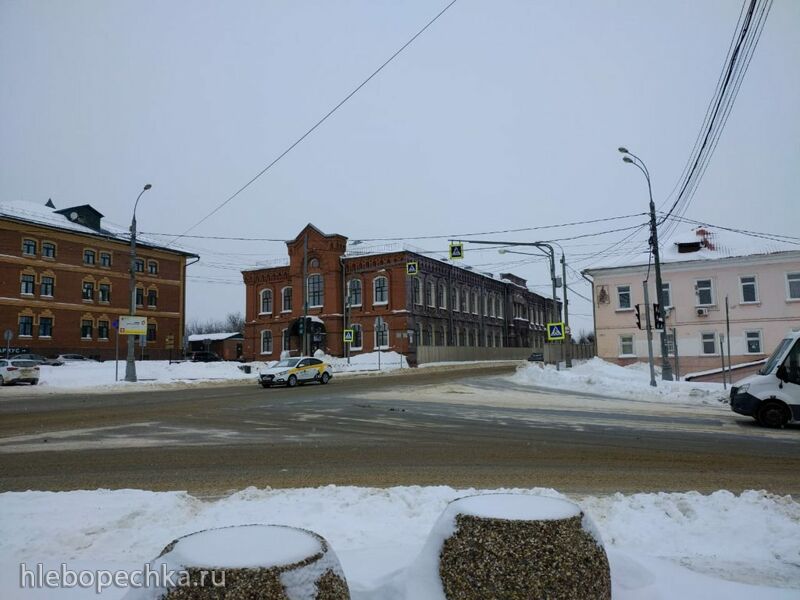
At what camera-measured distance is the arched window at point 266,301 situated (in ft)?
199

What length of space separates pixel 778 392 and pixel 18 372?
34488mm

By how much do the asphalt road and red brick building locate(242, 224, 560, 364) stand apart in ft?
114

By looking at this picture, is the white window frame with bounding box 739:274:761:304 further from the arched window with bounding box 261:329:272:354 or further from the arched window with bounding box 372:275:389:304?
the arched window with bounding box 261:329:272:354

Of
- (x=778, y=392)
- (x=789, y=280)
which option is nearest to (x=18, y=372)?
(x=778, y=392)

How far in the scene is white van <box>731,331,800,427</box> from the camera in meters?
12.3

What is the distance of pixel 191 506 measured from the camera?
5.74 m

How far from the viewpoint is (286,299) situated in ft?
196

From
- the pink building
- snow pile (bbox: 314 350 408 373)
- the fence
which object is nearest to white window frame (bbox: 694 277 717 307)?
the pink building

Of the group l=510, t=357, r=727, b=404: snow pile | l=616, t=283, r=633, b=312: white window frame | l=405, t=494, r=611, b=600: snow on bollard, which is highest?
l=616, t=283, r=633, b=312: white window frame

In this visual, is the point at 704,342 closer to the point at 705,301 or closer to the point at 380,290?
the point at 705,301

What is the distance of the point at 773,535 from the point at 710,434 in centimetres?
714

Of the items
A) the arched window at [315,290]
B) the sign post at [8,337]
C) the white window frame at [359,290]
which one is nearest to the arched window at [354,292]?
the white window frame at [359,290]

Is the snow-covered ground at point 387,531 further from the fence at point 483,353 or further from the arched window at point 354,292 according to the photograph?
the arched window at point 354,292

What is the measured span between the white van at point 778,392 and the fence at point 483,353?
28.9m
